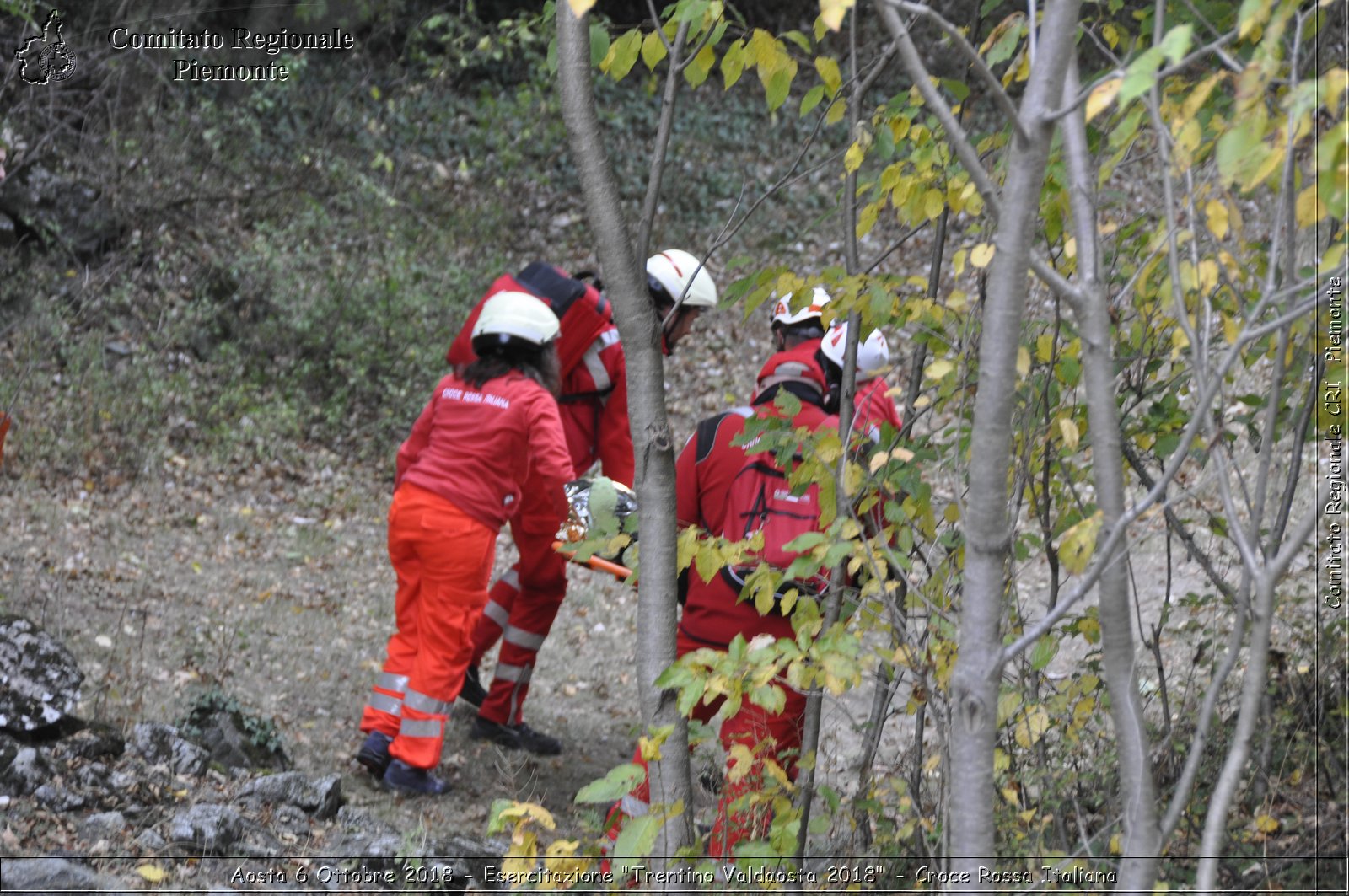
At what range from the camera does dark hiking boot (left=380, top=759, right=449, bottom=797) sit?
4.85m

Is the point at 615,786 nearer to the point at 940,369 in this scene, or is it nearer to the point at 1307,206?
the point at 940,369

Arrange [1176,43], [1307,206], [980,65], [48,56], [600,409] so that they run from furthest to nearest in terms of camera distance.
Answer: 1. [48,56]
2. [600,409]
3. [980,65]
4. [1307,206]
5. [1176,43]

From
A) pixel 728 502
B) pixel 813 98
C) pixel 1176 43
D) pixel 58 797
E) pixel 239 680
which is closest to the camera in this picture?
pixel 1176 43

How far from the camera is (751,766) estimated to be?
3.21 metres

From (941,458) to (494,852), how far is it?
225 cm

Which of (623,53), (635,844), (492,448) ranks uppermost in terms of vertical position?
(623,53)

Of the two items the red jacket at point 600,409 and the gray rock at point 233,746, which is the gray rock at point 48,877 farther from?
the red jacket at point 600,409

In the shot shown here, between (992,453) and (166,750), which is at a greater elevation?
(992,453)

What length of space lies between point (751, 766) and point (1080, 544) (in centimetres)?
148

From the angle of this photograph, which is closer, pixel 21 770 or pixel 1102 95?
pixel 1102 95

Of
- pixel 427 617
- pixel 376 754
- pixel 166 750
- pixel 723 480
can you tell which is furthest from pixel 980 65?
pixel 376 754

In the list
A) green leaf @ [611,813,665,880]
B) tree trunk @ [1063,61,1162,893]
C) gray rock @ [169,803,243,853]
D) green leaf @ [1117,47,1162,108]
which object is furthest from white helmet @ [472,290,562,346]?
green leaf @ [1117,47,1162,108]

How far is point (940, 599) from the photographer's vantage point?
2.97 m

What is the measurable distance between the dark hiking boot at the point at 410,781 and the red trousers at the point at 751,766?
1225 millimetres
